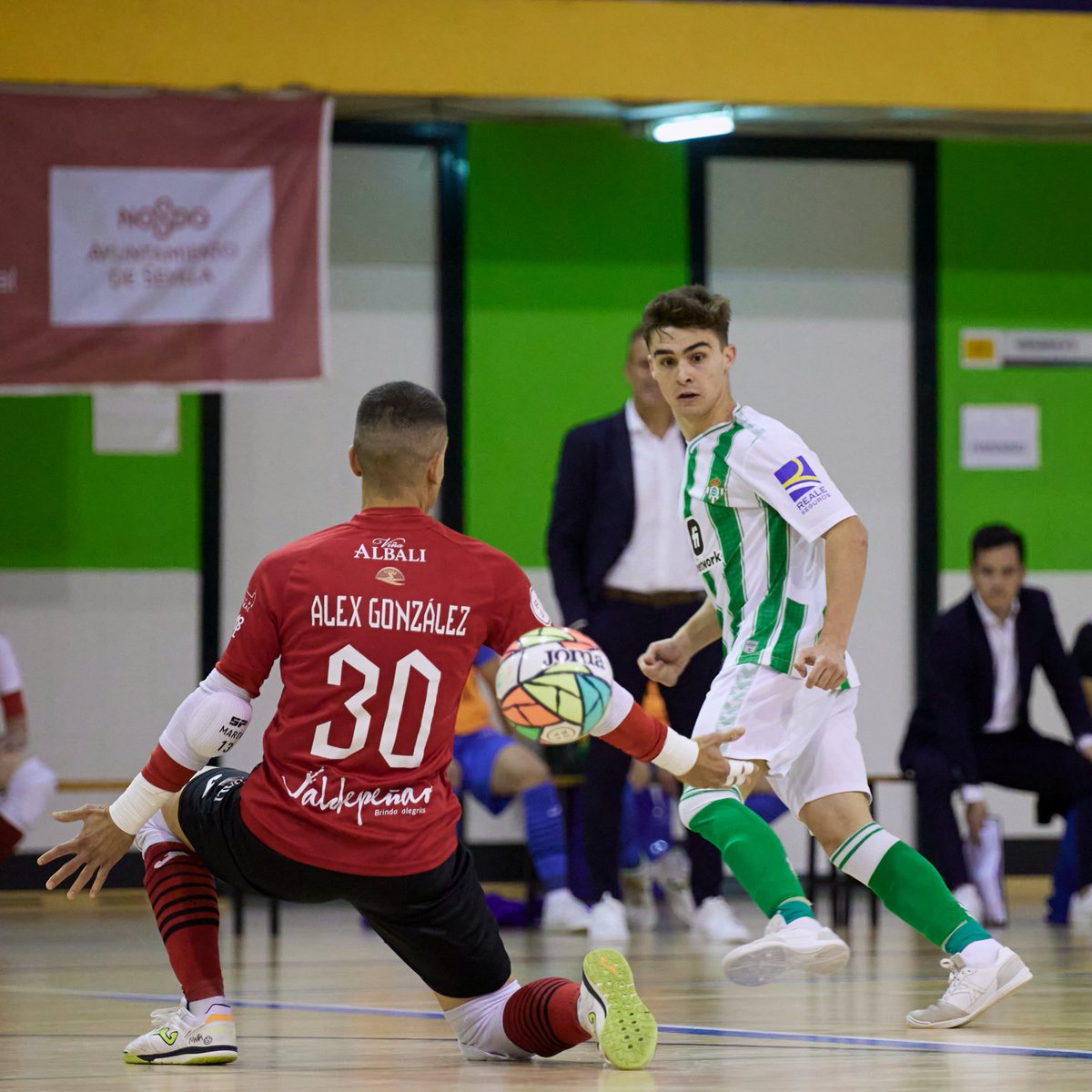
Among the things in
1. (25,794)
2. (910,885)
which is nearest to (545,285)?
(25,794)

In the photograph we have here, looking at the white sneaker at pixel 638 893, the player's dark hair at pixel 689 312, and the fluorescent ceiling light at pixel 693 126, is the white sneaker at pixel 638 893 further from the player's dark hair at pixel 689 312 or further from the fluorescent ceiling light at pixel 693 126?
the player's dark hair at pixel 689 312

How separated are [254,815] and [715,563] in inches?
57.2

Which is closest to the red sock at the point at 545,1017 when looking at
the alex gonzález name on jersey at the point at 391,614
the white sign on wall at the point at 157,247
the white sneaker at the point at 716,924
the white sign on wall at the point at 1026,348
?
the alex gonzález name on jersey at the point at 391,614

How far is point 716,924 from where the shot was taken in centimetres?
672

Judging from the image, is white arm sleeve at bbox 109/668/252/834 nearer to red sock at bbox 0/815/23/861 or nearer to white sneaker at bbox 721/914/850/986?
white sneaker at bbox 721/914/850/986

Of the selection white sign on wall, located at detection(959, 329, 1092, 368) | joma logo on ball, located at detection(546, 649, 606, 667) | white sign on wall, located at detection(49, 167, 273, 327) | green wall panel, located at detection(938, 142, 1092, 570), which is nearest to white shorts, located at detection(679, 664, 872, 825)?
joma logo on ball, located at detection(546, 649, 606, 667)

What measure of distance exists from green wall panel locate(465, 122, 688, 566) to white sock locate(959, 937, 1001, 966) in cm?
533

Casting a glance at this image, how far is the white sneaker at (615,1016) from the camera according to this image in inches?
134

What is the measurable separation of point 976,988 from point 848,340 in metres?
6.01

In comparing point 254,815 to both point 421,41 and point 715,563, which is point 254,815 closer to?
point 715,563

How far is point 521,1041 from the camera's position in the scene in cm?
356

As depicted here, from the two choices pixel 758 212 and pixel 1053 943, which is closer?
pixel 1053 943

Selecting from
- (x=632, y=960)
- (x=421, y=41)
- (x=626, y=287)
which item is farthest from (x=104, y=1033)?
(x=626, y=287)

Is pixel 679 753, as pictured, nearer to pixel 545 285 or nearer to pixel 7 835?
pixel 7 835
